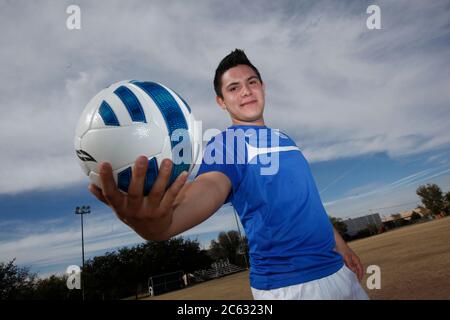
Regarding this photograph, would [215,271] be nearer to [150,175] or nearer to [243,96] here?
[243,96]

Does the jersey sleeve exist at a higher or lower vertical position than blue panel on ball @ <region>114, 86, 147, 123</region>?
lower

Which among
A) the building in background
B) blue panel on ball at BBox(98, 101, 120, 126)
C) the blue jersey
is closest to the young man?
the blue jersey

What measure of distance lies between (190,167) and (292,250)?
1000mm

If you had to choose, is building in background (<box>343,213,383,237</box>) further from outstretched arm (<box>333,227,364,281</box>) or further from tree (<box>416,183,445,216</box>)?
outstretched arm (<box>333,227,364,281</box>)

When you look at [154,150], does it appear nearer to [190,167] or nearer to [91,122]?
[190,167]

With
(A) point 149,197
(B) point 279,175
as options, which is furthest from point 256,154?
(A) point 149,197

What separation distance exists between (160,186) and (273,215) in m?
1.00

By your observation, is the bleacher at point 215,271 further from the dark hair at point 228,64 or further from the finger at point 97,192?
the finger at point 97,192

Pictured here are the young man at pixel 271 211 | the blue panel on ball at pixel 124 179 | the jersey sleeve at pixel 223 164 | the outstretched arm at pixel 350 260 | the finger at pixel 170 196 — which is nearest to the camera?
the finger at pixel 170 196

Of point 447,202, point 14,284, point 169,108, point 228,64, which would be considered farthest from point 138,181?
point 447,202

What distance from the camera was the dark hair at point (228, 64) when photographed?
3.13 meters

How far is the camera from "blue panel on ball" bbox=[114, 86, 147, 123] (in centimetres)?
196

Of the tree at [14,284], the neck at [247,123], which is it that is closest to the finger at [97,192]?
the neck at [247,123]

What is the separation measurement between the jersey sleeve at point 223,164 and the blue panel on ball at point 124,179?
1.96 ft
